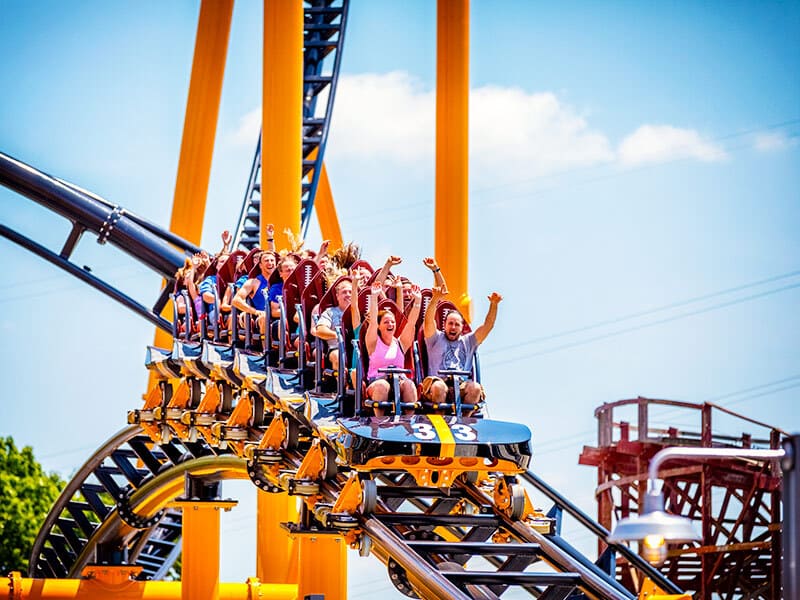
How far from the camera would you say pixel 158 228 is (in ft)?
48.9

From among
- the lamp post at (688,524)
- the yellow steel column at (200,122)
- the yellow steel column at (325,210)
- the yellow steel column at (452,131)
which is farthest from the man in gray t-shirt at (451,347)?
the yellow steel column at (325,210)

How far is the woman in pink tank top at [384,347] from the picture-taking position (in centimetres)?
830

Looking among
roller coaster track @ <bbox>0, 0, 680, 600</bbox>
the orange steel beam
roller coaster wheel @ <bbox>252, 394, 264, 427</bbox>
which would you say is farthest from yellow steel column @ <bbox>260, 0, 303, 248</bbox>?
roller coaster wheel @ <bbox>252, 394, 264, 427</bbox>

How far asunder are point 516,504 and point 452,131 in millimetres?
7303

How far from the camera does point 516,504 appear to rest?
8031 mm

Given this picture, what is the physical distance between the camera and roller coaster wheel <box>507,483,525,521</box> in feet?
26.3

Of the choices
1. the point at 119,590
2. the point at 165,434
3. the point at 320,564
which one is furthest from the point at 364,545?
the point at 119,590

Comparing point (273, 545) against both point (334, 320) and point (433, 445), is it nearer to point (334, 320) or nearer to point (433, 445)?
point (334, 320)

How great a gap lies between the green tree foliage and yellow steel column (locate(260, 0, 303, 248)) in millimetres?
12312

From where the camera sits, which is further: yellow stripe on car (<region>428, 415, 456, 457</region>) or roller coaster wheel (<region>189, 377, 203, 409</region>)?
roller coaster wheel (<region>189, 377, 203, 409</region>)

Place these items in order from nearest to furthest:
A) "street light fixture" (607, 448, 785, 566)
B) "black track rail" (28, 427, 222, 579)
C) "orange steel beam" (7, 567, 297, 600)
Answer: "street light fixture" (607, 448, 785, 566), "orange steel beam" (7, 567, 297, 600), "black track rail" (28, 427, 222, 579)

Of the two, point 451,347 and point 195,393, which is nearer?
point 451,347

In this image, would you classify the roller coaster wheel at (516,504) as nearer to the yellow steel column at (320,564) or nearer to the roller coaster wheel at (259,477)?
the roller coaster wheel at (259,477)

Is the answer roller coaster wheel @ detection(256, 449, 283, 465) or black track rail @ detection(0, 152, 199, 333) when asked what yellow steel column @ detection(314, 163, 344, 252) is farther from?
roller coaster wheel @ detection(256, 449, 283, 465)
